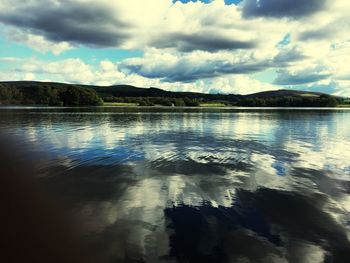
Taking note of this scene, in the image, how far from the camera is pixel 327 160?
90.0 feet

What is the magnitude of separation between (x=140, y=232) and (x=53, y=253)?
9.96ft

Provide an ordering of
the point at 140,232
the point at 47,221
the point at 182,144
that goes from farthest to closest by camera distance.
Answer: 1. the point at 182,144
2. the point at 47,221
3. the point at 140,232

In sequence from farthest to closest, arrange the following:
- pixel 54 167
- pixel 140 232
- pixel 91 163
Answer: pixel 91 163
pixel 54 167
pixel 140 232

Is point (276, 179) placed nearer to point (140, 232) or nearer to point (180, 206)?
point (180, 206)

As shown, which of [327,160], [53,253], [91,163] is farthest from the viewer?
[327,160]

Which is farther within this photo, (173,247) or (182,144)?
Result: (182,144)

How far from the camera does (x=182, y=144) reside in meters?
35.6

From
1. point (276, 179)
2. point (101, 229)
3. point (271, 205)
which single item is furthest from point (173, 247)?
point (276, 179)

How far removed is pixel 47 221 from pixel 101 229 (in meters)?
2.46

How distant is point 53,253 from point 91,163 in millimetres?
13989

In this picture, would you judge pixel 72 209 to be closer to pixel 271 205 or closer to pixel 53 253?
pixel 53 253

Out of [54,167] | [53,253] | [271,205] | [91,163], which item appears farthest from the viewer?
[91,163]

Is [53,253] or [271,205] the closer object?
[53,253]

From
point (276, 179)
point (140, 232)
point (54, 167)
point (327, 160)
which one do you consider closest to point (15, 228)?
point (140, 232)
